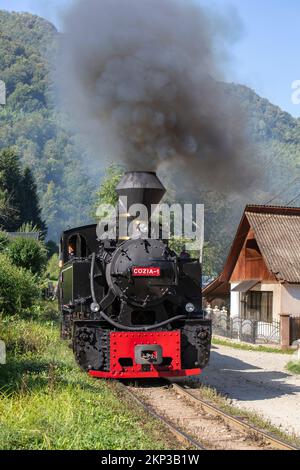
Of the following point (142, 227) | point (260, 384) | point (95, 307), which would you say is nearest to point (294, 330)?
point (260, 384)

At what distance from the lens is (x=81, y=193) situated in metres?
180

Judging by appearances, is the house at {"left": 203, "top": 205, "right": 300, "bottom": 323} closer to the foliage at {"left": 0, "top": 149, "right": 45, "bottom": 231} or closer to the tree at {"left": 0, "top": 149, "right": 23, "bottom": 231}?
the foliage at {"left": 0, "top": 149, "right": 45, "bottom": 231}

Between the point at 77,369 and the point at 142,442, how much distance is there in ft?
16.5

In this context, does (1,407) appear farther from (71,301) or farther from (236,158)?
(236,158)

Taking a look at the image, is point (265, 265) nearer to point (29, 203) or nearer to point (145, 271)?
point (145, 271)

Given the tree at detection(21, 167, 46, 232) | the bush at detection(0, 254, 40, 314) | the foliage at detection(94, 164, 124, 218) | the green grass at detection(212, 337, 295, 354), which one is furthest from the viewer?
the tree at detection(21, 167, 46, 232)

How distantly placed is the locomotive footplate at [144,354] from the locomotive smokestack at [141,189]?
93.2 inches

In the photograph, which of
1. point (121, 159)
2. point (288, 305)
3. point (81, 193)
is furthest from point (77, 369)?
point (81, 193)

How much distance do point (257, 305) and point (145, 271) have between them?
57.3 ft

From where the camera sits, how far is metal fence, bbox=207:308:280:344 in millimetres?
24234

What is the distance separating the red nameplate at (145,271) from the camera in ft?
36.4

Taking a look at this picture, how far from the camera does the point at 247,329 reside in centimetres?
2603

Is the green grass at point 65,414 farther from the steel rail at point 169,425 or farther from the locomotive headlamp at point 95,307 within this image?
the locomotive headlamp at point 95,307

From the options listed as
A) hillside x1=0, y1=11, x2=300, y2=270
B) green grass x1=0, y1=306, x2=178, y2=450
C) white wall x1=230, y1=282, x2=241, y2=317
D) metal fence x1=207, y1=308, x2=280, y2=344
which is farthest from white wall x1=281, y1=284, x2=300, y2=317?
green grass x1=0, y1=306, x2=178, y2=450
